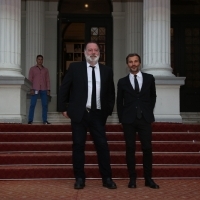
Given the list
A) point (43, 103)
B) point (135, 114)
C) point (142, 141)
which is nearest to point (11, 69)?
point (43, 103)

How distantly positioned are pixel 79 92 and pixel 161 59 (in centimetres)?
496

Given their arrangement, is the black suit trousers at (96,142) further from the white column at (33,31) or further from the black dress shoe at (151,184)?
the white column at (33,31)

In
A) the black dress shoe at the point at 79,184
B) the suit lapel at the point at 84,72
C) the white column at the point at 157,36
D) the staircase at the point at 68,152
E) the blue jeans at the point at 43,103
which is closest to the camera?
the black dress shoe at the point at 79,184

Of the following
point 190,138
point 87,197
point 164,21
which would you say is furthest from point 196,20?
point 87,197

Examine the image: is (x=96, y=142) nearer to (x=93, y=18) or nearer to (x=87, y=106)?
(x=87, y=106)

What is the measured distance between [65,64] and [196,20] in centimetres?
674

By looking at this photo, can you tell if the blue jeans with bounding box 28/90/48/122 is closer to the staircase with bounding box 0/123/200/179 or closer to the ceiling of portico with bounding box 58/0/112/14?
the staircase with bounding box 0/123/200/179

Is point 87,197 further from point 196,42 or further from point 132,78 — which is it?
point 196,42

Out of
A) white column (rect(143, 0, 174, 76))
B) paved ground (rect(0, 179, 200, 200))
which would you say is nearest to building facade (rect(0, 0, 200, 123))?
white column (rect(143, 0, 174, 76))

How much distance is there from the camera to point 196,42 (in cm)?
1412

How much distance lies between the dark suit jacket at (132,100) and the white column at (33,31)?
7.70 meters

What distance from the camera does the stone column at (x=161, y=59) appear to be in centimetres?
1046

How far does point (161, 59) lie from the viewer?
1063cm

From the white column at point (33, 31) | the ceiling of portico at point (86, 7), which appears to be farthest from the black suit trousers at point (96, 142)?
the ceiling of portico at point (86, 7)
